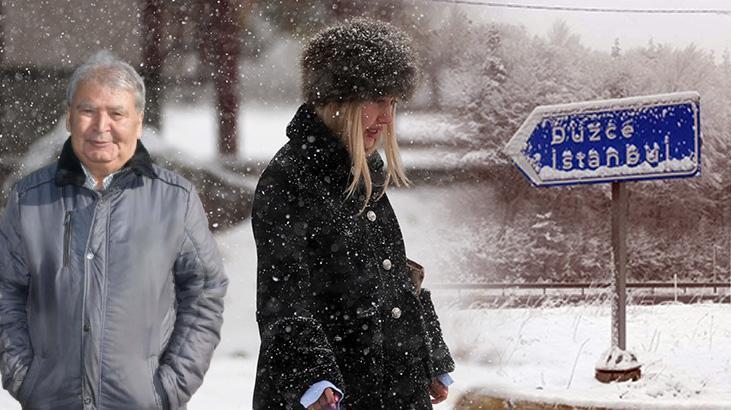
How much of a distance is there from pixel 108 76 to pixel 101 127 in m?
0.15

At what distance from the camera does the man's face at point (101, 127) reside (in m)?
2.64

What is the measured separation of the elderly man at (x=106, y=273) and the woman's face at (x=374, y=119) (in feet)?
1.85

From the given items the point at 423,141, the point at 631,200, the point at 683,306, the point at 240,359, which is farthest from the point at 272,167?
the point at 631,200

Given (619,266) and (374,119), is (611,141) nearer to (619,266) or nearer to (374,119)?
(619,266)

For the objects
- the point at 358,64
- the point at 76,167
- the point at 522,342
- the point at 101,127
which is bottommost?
the point at 522,342

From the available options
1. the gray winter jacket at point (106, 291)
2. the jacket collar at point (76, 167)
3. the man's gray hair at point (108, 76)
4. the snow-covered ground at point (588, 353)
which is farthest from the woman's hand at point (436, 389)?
the snow-covered ground at point (588, 353)

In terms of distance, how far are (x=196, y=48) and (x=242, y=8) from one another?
2.13 feet

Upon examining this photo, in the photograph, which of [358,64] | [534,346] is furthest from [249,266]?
[358,64]

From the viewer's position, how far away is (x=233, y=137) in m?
9.50

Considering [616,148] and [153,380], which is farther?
[616,148]

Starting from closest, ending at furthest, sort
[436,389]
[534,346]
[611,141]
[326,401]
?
[326,401]
[436,389]
[611,141]
[534,346]

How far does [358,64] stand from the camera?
8.27ft

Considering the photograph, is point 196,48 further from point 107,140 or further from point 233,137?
point 107,140

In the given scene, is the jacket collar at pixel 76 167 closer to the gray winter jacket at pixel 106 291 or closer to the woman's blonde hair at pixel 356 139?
the gray winter jacket at pixel 106 291
